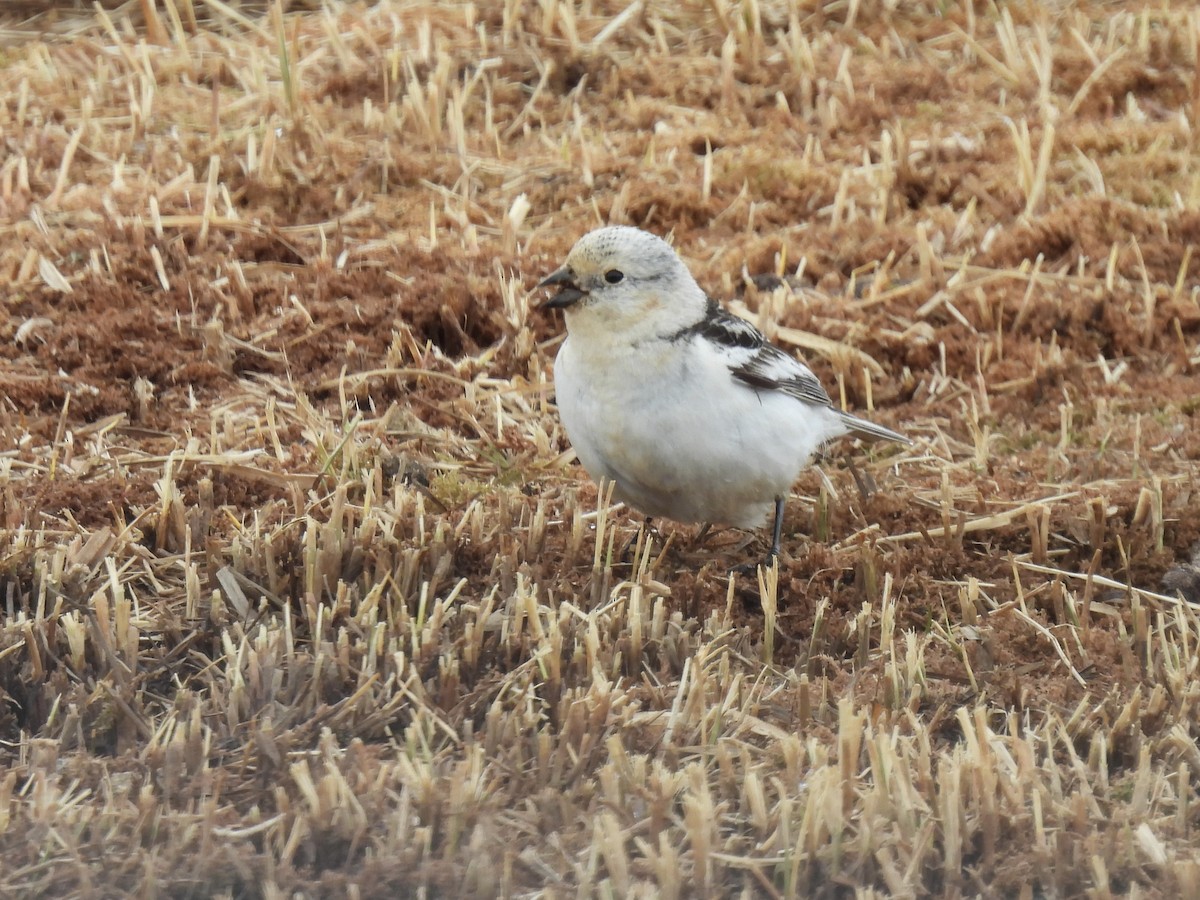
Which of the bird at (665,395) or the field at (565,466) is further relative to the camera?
the bird at (665,395)

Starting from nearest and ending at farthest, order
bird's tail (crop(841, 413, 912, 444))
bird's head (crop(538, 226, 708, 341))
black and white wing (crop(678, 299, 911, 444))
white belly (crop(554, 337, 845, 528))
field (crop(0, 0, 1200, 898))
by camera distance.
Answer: field (crop(0, 0, 1200, 898)) → white belly (crop(554, 337, 845, 528)) → bird's head (crop(538, 226, 708, 341)) → black and white wing (crop(678, 299, 911, 444)) → bird's tail (crop(841, 413, 912, 444))

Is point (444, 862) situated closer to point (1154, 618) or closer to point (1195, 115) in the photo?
point (1154, 618)

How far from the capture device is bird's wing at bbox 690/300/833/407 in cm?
546

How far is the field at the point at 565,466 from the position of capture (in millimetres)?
3586

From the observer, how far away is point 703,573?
507 cm

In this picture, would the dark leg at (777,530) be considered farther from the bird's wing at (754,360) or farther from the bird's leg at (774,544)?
the bird's wing at (754,360)

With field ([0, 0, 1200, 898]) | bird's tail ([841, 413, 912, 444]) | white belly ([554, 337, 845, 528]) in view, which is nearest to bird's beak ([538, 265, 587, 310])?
white belly ([554, 337, 845, 528])

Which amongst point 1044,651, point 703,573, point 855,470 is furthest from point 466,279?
point 1044,651

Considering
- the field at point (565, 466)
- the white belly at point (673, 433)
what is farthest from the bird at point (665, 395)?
the field at point (565, 466)

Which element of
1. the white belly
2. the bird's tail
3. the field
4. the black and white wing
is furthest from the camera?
the bird's tail

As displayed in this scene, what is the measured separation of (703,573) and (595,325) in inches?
34.1

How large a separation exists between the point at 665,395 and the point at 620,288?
1.38ft

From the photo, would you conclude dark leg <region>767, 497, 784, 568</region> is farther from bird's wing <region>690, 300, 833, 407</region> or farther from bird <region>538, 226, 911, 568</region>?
bird's wing <region>690, 300, 833, 407</region>

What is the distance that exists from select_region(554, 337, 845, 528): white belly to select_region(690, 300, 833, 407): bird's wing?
7 centimetres
